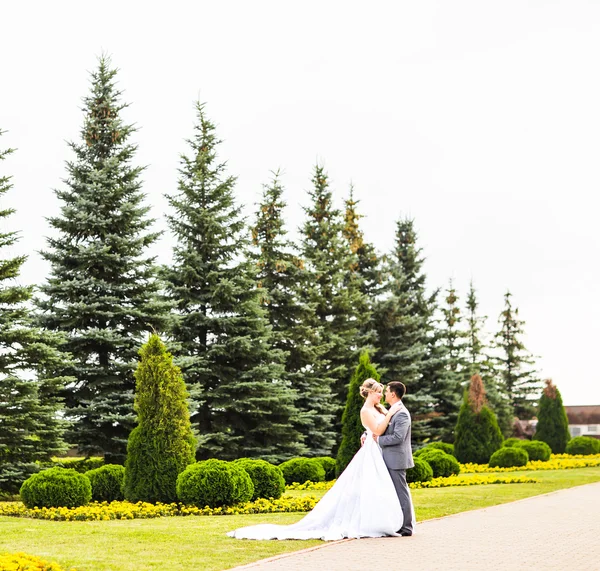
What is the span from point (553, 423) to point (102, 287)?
26519 mm

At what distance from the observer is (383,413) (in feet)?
39.0

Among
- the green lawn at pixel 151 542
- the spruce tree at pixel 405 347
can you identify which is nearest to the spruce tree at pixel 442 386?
the spruce tree at pixel 405 347

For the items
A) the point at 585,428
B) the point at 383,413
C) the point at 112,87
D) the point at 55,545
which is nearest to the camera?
the point at 55,545

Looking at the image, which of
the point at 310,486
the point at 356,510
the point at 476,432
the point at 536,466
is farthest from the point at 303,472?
the point at 476,432

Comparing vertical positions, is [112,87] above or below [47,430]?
above

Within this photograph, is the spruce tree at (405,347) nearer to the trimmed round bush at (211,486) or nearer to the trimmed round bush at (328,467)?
the trimmed round bush at (328,467)

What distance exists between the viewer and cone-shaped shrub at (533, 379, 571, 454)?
40969 millimetres

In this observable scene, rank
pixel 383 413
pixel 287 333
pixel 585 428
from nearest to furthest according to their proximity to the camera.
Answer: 1. pixel 383 413
2. pixel 287 333
3. pixel 585 428

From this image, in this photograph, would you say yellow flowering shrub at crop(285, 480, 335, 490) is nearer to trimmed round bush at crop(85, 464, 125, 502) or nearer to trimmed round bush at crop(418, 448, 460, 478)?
trimmed round bush at crop(418, 448, 460, 478)

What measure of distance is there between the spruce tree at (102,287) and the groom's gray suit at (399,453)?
12253mm

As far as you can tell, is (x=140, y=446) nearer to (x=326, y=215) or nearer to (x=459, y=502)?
(x=459, y=502)

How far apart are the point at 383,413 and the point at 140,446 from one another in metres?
6.19

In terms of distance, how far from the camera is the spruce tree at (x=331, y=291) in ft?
110

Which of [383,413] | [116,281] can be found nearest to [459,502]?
[383,413]
